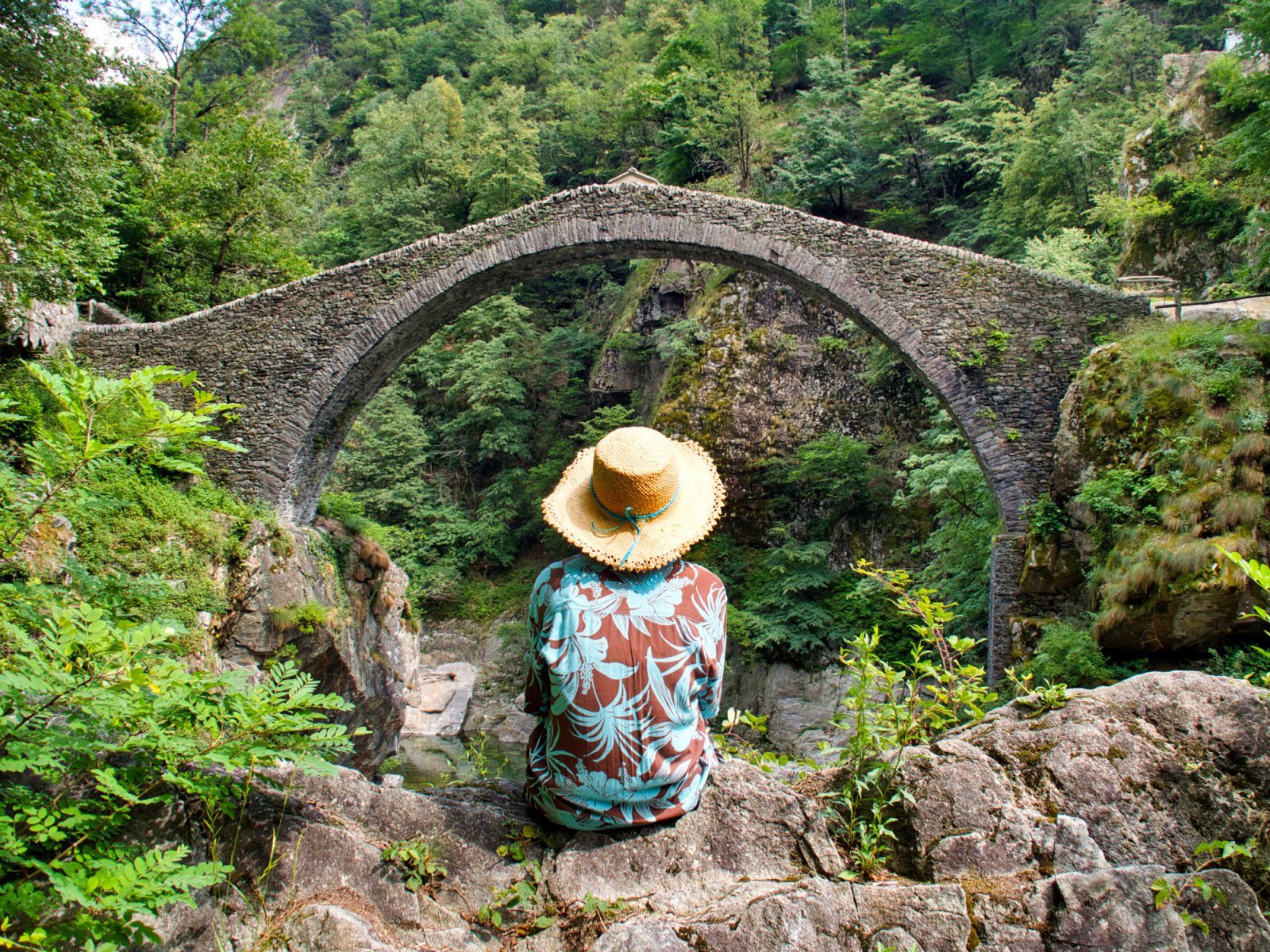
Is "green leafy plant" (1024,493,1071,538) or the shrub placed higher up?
"green leafy plant" (1024,493,1071,538)

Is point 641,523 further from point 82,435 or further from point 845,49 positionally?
point 845,49

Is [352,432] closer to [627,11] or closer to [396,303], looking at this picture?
[396,303]

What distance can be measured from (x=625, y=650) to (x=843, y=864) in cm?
74

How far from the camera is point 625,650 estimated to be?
2.20m

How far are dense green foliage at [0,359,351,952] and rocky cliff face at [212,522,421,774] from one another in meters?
5.08

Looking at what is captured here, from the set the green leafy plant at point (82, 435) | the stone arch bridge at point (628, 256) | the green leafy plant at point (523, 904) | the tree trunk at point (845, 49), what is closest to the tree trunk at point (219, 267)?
the stone arch bridge at point (628, 256)

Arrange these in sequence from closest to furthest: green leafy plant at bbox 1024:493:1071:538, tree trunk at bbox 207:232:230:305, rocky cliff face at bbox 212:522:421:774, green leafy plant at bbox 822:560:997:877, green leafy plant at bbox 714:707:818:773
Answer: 1. green leafy plant at bbox 822:560:997:877
2. green leafy plant at bbox 714:707:818:773
3. green leafy plant at bbox 1024:493:1071:538
4. rocky cliff face at bbox 212:522:421:774
5. tree trunk at bbox 207:232:230:305

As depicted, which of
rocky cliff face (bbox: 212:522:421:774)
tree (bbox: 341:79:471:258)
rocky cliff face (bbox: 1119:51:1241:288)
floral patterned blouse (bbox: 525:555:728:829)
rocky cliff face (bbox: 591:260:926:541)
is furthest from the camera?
tree (bbox: 341:79:471:258)

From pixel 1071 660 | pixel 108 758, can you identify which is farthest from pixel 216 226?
pixel 108 758

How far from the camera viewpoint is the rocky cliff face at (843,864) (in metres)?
1.71

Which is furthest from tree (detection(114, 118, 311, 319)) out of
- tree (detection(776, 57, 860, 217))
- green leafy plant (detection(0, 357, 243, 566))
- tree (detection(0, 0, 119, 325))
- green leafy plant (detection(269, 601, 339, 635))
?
green leafy plant (detection(0, 357, 243, 566))

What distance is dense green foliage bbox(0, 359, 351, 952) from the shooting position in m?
1.49

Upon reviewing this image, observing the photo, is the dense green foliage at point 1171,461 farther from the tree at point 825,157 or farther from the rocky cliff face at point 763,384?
the tree at point 825,157

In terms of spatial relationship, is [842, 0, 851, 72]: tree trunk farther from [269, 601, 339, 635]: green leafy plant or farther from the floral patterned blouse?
the floral patterned blouse
